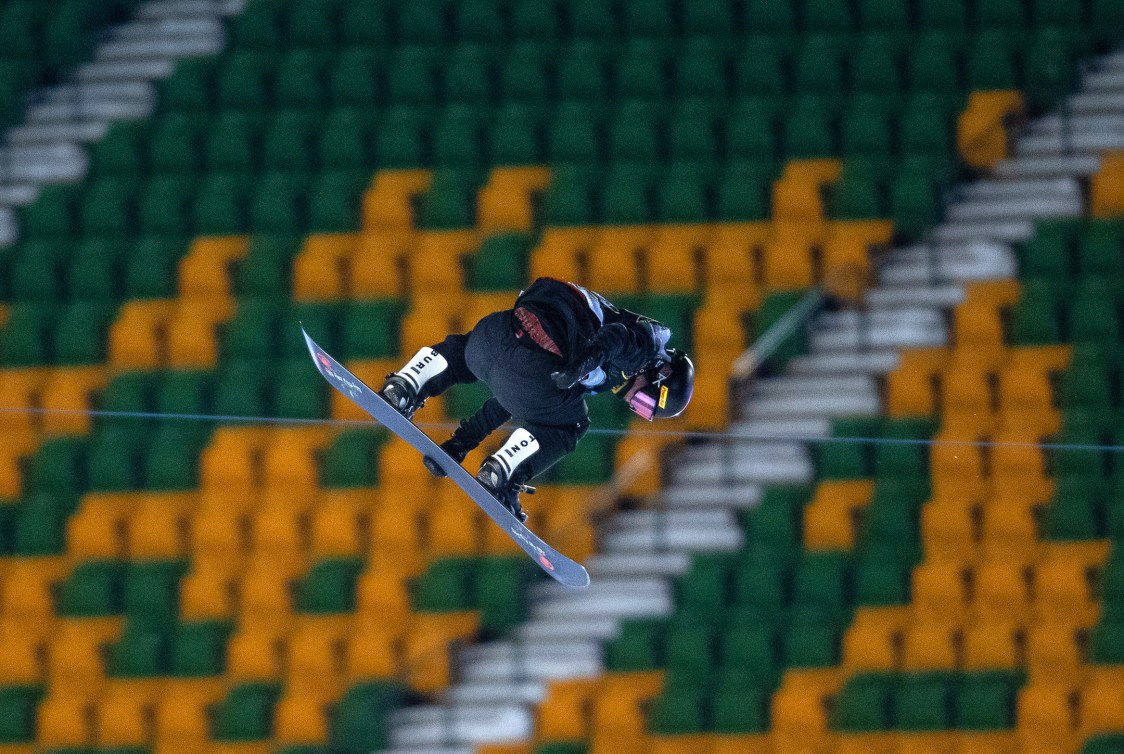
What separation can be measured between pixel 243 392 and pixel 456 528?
1231mm

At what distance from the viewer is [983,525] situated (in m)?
8.20

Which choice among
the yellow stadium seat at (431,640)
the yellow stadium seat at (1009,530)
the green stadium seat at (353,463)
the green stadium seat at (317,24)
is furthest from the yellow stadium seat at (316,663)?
the green stadium seat at (317,24)

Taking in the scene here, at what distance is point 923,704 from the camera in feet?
26.0

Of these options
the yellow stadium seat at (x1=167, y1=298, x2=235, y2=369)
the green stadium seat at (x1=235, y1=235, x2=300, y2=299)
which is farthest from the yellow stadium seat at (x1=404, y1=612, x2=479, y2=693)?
the green stadium seat at (x1=235, y1=235, x2=300, y2=299)

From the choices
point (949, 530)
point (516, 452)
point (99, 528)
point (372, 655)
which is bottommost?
point (372, 655)

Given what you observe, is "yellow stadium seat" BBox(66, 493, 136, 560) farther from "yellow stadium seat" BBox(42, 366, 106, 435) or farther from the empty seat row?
the empty seat row

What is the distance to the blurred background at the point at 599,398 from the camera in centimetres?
807

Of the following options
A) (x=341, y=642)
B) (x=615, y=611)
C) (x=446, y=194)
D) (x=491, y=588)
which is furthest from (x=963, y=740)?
(x=446, y=194)

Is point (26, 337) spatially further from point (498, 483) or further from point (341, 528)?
point (498, 483)

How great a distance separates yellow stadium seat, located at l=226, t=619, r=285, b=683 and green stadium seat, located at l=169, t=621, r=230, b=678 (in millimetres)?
66

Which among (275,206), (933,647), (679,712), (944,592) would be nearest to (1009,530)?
(944,592)

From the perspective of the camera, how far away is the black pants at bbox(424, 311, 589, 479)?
573cm

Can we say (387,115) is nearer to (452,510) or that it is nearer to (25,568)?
(452,510)

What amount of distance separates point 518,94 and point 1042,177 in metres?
2.66
